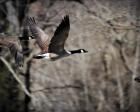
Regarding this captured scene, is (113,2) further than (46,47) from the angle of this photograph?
Yes

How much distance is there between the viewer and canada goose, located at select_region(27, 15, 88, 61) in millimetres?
8148

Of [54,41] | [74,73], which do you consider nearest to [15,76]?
[74,73]

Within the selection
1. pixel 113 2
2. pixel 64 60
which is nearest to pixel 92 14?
pixel 113 2

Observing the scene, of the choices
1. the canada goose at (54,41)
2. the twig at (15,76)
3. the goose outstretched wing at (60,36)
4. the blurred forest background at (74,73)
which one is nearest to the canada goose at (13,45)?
the canada goose at (54,41)

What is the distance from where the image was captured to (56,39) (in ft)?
27.2

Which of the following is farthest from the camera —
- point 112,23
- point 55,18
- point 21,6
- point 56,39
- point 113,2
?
point 21,6

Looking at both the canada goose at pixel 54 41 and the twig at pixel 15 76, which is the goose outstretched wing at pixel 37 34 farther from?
the twig at pixel 15 76

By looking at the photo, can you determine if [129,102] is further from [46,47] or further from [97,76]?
[46,47]

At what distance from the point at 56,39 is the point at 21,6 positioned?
4.38 m

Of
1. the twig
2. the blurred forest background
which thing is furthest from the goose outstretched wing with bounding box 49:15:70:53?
the twig

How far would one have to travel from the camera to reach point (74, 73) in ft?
42.0

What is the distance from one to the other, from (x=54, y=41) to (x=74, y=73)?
4.46 metres

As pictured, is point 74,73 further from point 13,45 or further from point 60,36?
point 60,36

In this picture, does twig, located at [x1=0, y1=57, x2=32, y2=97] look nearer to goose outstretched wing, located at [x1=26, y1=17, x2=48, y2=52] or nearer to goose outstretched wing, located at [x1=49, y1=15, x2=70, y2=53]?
goose outstretched wing, located at [x1=26, y1=17, x2=48, y2=52]
